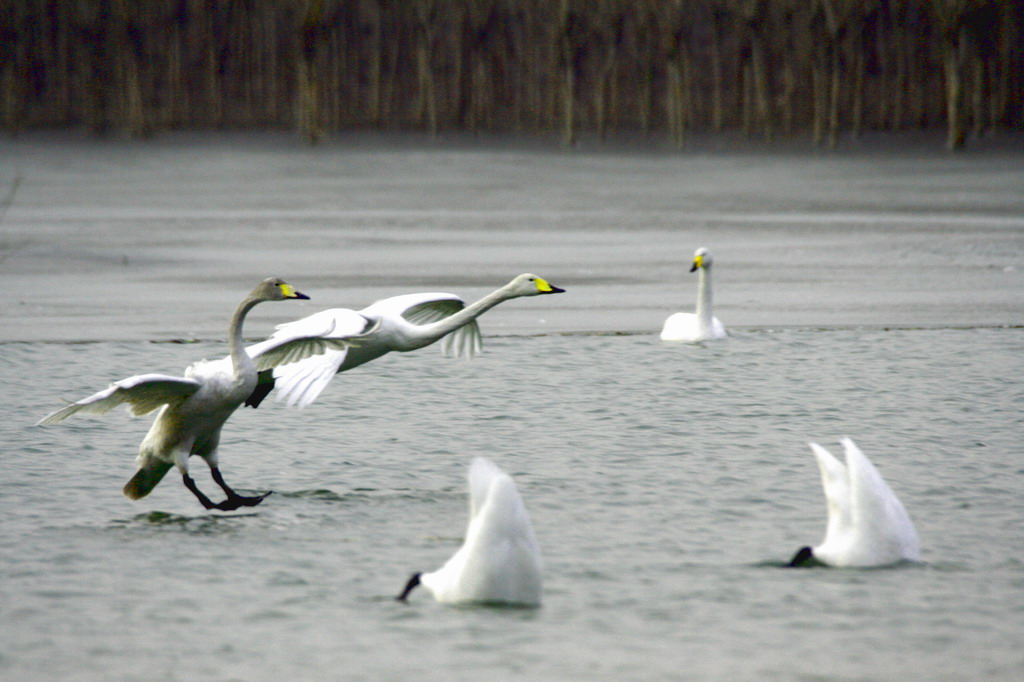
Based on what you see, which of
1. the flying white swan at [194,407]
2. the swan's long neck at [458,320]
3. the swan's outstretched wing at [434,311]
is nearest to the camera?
the flying white swan at [194,407]

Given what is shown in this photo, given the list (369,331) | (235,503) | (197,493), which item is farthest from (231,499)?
(369,331)

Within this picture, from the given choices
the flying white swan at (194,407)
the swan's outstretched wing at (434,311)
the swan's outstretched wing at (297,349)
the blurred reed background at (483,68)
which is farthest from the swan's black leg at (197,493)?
the blurred reed background at (483,68)

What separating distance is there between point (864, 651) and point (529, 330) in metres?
8.05

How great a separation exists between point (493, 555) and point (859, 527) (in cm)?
153

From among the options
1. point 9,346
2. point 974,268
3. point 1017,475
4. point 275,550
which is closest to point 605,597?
point 275,550

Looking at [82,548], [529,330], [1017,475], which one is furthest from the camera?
[529,330]

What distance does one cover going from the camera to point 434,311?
10.5m

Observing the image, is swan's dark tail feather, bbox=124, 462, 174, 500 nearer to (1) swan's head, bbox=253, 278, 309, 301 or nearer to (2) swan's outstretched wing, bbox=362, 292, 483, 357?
(1) swan's head, bbox=253, 278, 309, 301

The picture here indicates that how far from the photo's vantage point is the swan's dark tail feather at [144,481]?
793 centimetres

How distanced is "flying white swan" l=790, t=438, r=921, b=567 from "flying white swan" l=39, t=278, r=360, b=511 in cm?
243

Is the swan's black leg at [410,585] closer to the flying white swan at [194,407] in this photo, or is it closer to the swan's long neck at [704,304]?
the flying white swan at [194,407]

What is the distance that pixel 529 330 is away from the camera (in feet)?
44.9

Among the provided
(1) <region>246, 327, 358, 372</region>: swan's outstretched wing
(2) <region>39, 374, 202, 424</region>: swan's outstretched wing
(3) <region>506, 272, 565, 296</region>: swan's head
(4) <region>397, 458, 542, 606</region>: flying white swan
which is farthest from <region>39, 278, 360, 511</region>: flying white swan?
(3) <region>506, 272, 565, 296</region>: swan's head

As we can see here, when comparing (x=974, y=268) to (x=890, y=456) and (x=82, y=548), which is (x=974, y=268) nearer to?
(x=890, y=456)
